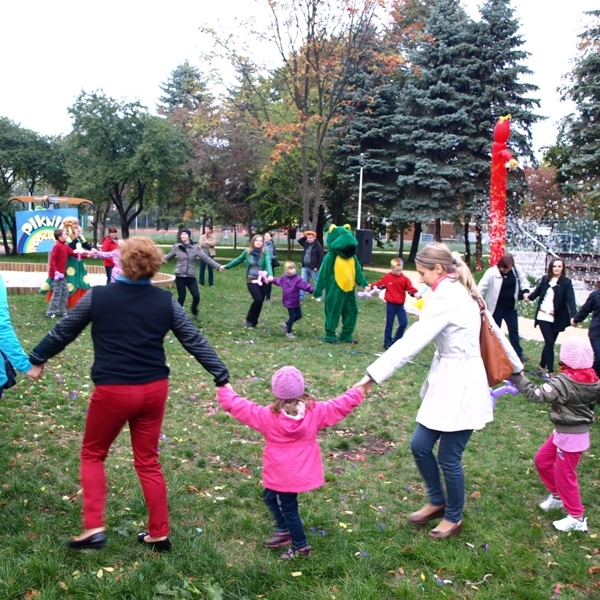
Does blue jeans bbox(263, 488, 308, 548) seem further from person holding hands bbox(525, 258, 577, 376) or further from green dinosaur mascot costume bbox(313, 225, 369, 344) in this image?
green dinosaur mascot costume bbox(313, 225, 369, 344)

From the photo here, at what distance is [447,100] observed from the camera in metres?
27.9

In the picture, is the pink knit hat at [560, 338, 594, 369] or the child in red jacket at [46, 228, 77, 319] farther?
the child in red jacket at [46, 228, 77, 319]

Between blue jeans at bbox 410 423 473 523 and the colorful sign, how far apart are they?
20.1 metres

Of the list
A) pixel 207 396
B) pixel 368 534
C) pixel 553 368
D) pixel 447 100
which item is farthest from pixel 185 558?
pixel 447 100

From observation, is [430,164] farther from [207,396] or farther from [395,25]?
[207,396]

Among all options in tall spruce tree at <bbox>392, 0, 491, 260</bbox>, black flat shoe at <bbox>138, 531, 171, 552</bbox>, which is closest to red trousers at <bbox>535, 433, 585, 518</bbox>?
black flat shoe at <bbox>138, 531, 171, 552</bbox>

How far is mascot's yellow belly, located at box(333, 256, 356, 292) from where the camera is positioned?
1083 cm

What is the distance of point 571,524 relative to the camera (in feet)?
14.4

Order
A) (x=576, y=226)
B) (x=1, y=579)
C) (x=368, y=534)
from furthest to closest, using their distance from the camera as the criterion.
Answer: (x=576, y=226) < (x=368, y=534) < (x=1, y=579)

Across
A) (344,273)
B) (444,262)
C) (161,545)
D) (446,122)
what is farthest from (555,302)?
(446,122)

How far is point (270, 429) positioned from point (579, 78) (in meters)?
23.8

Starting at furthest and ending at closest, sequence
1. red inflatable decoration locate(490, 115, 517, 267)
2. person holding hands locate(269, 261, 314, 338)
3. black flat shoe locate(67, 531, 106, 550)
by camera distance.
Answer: red inflatable decoration locate(490, 115, 517, 267)
person holding hands locate(269, 261, 314, 338)
black flat shoe locate(67, 531, 106, 550)

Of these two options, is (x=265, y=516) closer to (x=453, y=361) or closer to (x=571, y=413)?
(x=453, y=361)

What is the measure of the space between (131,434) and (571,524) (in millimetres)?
3022
